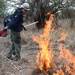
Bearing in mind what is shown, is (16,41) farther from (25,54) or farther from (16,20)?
(25,54)

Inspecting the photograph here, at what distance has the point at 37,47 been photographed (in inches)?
537

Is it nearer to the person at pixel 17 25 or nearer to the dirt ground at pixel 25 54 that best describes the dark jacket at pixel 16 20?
the person at pixel 17 25

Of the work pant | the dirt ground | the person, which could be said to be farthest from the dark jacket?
the dirt ground

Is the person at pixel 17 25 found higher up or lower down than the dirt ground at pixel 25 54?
higher up

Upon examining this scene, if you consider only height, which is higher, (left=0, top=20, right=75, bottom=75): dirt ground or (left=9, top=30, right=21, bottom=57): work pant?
(left=9, top=30, right=21, bottom=57): work pant

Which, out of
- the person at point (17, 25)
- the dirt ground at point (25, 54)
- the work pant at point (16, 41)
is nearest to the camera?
the dirt ground at point (25, 54)

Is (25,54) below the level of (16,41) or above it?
below

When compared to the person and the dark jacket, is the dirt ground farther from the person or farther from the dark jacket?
the dark jacket

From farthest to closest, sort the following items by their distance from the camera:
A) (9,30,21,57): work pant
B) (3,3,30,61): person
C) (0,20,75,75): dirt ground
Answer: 1. (9,30,21,57): work pant
2. (3,3,30,61): person
3. (0,20,75,75): dirt ground

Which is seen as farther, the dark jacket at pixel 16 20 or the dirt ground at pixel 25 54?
the dark jacket at pixel 16 20

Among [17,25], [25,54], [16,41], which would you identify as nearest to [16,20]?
[17,25]

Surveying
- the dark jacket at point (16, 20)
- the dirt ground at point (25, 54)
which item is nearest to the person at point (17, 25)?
the dark jacket at point (16, 20)

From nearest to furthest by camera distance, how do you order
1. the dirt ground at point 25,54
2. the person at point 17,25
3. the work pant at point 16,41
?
the dirt ground at point 25,54 < the person at point 17,25 < the work pant at point 16,41

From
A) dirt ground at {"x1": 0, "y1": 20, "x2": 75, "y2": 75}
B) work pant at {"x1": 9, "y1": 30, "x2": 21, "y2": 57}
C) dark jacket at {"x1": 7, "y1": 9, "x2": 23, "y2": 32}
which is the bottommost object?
dirt ground at {"x1": 0, "y1": 20, "x2": 75, "y2": 75}
